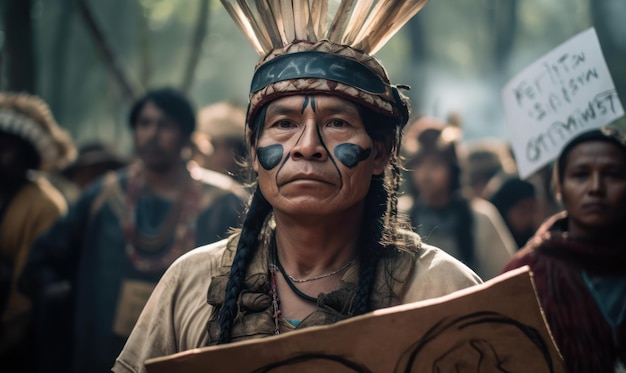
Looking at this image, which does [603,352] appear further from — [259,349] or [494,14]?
[494,14]

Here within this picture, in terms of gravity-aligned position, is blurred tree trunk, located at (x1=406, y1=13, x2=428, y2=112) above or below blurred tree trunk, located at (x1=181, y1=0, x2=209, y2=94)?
above

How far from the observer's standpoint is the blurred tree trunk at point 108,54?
10.6 metres

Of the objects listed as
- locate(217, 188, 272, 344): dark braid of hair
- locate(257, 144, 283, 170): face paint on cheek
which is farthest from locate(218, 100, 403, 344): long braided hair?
locate(257, 144, 283, 170): face paint on cheek

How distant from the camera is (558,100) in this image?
4.87 meters

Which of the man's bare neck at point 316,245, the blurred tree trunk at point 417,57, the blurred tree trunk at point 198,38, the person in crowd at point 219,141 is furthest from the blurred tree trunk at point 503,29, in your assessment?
the man's bare neck at point 316,245

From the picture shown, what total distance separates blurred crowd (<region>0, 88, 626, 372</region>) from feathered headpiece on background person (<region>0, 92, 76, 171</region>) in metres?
0.01

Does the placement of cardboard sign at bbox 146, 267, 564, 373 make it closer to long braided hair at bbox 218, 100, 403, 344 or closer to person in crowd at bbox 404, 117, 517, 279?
long braided hair at bbox 218, 100, 403, 344

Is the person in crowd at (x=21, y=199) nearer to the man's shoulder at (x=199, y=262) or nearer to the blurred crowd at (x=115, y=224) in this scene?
the blurred crowd at (x=115, y=224)

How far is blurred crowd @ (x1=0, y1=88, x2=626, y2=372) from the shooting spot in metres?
6.58

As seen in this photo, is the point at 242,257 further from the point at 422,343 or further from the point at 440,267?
the point at 422,343

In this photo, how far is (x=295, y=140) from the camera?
3.20 m

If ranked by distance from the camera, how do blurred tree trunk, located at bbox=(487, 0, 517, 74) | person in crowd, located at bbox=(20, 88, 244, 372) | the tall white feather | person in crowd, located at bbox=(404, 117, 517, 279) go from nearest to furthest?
the tall white feather < person in crowd, located at bbox=(20, 88, 244, 372) < person in crowd, located at bbox=(404, 117, 517, 279) < blurred tree trunk, located at bbox=(487, 0, 517, 74)

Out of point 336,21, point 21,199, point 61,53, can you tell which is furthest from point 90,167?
point 61,53

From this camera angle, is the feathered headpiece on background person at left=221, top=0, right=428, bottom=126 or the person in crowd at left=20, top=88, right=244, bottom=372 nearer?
the feathered headpiece on background person at left=221, top=0, right=428, bottom=126
